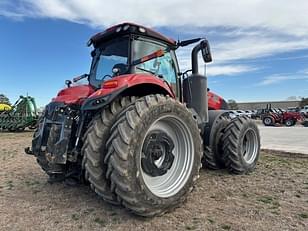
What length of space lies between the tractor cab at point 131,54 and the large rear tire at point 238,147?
147 centimetres

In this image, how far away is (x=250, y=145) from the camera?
630cm

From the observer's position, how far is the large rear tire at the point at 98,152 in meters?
3.33

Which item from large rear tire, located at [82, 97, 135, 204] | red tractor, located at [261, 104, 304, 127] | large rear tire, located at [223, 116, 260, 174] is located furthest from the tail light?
red tractor, located at [261, 104, 304, 127]

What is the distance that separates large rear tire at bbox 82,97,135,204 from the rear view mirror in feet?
6.23

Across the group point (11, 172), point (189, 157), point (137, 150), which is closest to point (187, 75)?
point (189, 157)

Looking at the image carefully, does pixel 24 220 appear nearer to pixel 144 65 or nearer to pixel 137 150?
pixel 137 150

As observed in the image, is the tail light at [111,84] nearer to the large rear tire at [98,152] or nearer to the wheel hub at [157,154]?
the large rear tire at [98,152]

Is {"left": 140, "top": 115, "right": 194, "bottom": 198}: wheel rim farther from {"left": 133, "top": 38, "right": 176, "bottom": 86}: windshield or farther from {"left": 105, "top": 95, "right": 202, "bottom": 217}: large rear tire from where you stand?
{"left": 133, "top": 38, "right": 176, "bottom": 86}: windshield

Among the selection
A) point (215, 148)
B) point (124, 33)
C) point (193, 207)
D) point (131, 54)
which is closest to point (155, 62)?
point (131, 54)

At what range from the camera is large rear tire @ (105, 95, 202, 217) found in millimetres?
3221

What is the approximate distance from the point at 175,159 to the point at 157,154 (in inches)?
14.2

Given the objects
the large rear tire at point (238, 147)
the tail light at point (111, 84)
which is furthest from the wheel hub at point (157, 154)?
the large rear tire at point (238, 147)

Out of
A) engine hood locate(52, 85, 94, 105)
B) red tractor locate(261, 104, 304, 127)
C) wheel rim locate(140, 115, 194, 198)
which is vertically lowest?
wheel rim locate(140, 115, 194, 198)

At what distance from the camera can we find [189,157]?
161 inches
